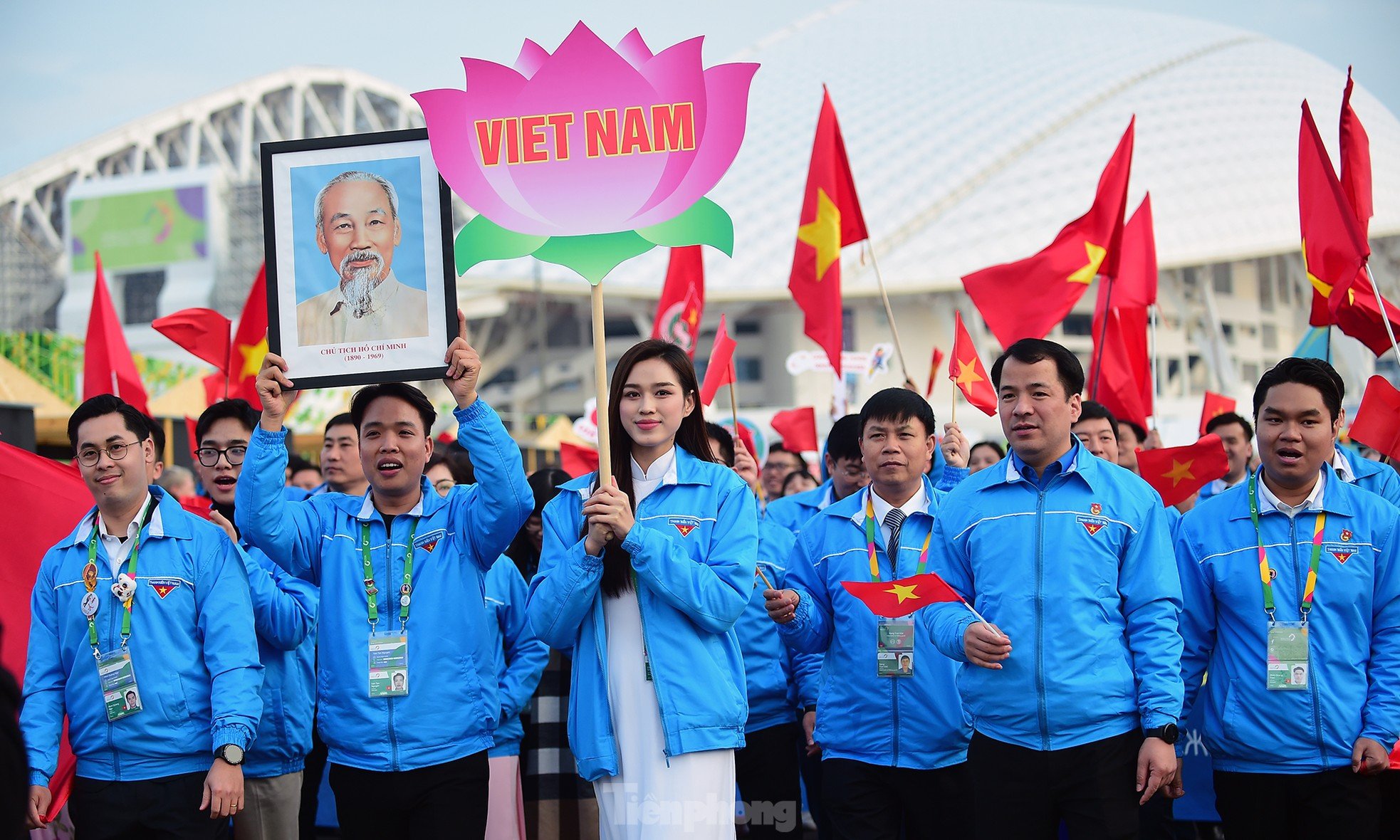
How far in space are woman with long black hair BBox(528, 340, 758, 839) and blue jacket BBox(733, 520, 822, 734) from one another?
121 cm

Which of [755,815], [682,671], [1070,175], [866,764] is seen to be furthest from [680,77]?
[1070,175]

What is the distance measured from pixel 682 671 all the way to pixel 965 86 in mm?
43461

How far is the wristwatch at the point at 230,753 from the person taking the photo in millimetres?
3350

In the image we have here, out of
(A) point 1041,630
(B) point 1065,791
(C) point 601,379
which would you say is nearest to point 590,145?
(C) point 601,379

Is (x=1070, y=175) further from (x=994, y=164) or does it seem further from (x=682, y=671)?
(x=682, y=671)

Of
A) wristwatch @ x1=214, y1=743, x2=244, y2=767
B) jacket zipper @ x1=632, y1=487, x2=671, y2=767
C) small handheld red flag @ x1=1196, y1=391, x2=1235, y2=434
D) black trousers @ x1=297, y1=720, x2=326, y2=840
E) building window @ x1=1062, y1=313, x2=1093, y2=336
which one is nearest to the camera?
jacket zipper @ x1=632, y1=487, x2=671, y2=767

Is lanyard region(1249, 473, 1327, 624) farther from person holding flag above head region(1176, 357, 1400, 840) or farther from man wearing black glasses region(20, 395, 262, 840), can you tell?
man wearing black glasses region(20, 395, 262, 840)

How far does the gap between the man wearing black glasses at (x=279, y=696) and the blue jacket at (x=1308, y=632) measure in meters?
2.58

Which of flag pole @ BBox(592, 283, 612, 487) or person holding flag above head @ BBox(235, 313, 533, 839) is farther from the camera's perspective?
person holding flag above head @ BBox(235, 313, 533, 839)

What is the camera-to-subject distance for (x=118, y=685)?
135 inches

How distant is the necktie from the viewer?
165 inches

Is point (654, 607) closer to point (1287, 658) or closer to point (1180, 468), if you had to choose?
point (1287, 658)

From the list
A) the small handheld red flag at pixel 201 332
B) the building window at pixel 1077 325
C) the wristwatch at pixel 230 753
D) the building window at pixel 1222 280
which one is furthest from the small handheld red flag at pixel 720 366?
the building window at pixel 1222 280

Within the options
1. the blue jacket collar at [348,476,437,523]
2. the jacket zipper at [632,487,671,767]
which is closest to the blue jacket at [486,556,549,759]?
the blue jacket collar at [348,476,437,523]
